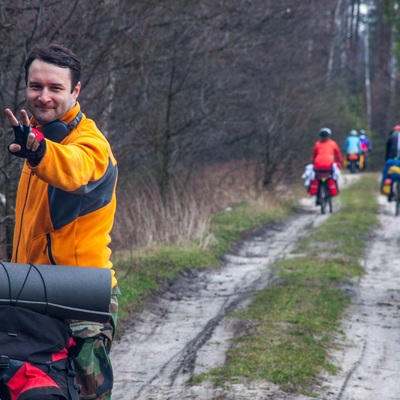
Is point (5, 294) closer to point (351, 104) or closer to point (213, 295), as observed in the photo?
point (213, 295)

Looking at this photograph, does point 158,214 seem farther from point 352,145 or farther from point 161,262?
point 352,145

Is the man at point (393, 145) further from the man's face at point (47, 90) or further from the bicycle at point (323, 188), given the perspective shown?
the man's face at point (47, 90)

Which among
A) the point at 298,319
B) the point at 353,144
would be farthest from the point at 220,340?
the point at 353,144

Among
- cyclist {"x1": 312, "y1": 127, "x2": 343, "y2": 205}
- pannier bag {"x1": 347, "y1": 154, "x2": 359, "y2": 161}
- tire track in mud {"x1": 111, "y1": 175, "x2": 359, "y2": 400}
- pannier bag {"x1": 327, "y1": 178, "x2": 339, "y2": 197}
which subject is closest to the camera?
tire track in mud {"x1": 111, "y1": 175, "x2": 359, "y2": 400}

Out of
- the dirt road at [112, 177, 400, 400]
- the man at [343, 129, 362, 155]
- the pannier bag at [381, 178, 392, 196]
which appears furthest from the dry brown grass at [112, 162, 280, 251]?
the man at [343, 129, 362, 155]

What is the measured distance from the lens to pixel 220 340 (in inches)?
295

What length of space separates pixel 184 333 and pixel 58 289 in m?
4.98

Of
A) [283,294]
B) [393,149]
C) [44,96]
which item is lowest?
[283,294]

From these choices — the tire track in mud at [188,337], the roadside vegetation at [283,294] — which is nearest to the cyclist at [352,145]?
the roadside vegetation at [283,294]

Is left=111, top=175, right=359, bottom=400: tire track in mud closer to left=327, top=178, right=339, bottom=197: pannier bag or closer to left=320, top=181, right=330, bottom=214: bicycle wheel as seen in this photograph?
left=320, top=181, right=330, bottom=214: bicycle wheel

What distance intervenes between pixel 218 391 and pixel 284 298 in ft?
11.2

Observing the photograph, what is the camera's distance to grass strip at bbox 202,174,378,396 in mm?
6320

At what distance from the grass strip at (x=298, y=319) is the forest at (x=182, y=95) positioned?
6.99 ft

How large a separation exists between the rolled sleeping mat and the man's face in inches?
22.2
